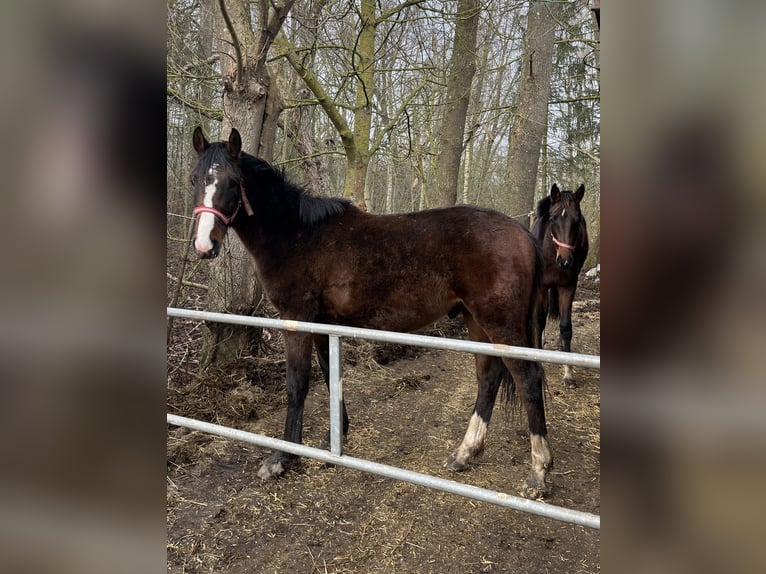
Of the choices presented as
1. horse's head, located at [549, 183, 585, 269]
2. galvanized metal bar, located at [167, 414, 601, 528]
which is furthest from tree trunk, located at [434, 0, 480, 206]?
galvanized metal bar, located at [167, 414, 601, 528]

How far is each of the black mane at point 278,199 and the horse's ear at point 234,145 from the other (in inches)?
3.2

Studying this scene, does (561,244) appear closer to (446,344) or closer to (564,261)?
(564,261)

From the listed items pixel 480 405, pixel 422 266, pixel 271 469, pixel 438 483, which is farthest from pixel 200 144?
pixel 480 405

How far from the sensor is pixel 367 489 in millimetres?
2836

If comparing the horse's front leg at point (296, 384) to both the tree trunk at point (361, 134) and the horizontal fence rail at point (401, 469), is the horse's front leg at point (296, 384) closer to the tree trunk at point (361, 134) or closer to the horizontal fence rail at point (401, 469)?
the horizontal fence rail at point (401, 469)

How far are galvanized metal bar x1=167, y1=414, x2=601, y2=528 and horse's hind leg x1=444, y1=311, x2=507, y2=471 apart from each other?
1.30 meters

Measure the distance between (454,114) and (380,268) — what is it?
458 centimetres

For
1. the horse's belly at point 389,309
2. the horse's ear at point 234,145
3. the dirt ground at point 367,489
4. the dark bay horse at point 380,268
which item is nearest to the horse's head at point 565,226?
the dirt ground at point 367,489

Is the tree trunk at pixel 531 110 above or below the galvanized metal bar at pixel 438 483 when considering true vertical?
above

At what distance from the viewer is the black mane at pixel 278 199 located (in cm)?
308

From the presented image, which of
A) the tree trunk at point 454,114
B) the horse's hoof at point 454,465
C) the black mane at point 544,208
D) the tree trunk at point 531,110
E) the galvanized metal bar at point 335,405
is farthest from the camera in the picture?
the tree trunk at point 454,114
